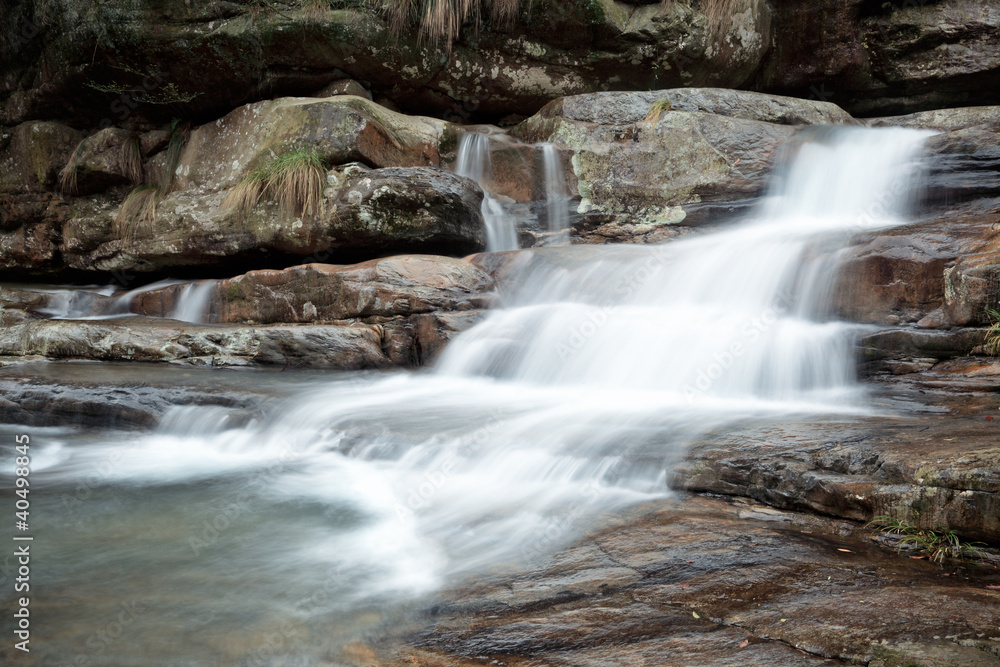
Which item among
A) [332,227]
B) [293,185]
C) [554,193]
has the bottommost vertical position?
[332,227]

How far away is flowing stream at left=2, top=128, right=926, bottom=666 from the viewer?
7.61 feet

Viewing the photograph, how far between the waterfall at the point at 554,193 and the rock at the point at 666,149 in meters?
0.15

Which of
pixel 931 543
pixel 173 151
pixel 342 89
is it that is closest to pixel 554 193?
pixel 342 89

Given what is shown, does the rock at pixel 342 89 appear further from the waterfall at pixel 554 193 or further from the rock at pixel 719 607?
the rock at pixel 719 607

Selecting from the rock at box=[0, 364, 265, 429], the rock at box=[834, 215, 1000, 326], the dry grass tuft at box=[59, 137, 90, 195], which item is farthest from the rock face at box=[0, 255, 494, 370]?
the dry grass tuft at box=[59, 137, 90, 195]

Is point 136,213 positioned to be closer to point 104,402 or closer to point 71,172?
point 71,172

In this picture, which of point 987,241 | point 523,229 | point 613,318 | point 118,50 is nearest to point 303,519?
point 613,318

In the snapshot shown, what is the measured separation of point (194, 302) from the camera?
720 cm

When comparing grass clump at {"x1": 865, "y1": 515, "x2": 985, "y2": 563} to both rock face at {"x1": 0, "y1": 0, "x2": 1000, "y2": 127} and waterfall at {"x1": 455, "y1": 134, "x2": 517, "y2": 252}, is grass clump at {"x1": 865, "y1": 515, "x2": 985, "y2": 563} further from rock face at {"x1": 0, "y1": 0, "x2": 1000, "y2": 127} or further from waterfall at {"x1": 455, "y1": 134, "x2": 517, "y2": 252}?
rock face at {"x1": 0, "y1": 0, "x2": 1000, "y2": 127}

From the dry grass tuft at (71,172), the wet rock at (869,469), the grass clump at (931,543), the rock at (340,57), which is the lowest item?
the grass clump at (931,543)

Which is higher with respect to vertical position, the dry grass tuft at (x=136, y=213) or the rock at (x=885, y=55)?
the rock at (x=885, y=55)

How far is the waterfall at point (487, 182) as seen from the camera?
7848 millimetres

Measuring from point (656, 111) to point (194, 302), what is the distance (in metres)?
5.98

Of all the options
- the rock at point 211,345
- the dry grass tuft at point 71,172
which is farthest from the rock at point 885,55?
the dry grass tuft at point 71,172
